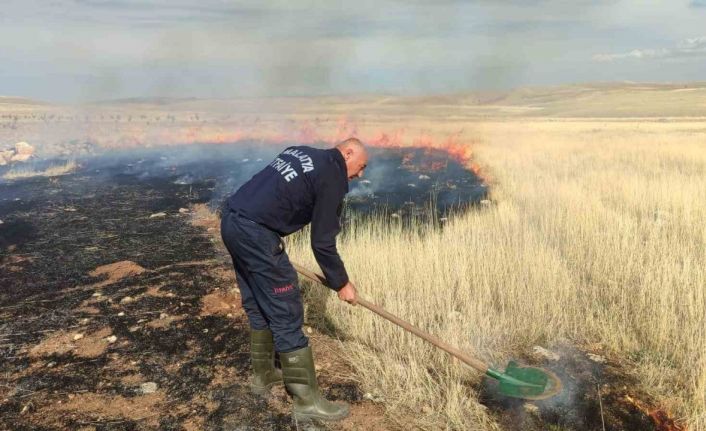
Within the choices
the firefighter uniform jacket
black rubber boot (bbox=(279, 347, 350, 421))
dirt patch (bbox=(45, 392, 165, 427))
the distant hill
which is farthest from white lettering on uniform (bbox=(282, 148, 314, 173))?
the distant hill

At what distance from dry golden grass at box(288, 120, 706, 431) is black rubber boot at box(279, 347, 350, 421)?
401mm

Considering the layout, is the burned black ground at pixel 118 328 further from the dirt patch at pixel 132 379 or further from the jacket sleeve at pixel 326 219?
the jacket sleeve at pixel 326 219

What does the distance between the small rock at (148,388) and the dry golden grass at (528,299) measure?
1.37 metres

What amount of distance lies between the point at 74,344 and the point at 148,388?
1.06m

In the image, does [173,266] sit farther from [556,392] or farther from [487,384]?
[556,392]

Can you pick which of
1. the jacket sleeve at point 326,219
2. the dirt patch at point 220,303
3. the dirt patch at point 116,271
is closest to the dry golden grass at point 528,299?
the dirt patch at point 220,303

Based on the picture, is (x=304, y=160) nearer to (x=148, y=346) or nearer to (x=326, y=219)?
(x=326, y=219)

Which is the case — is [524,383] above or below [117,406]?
above

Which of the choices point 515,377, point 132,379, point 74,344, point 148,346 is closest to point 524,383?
→ point 515,377

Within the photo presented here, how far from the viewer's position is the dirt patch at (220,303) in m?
4.65

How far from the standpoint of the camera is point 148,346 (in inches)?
158

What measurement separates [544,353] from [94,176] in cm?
1277

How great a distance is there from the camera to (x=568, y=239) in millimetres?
5867

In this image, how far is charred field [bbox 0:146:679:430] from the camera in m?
3.10
